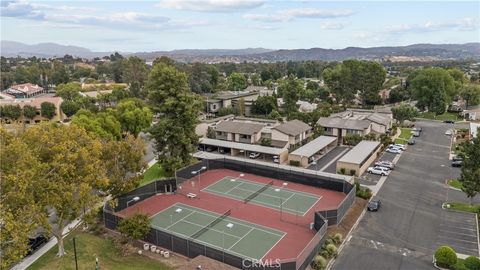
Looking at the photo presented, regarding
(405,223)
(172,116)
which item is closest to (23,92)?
(172,116)

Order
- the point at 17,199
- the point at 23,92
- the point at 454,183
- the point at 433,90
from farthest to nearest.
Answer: the point at 23,92 < the point at 433,90 < the point at 454,183 < the point at 17,199

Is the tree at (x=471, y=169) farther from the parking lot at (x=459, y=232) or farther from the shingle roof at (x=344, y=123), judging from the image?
the shingle roof at (x=344, y=123)

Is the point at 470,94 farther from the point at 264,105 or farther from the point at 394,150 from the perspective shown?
the point at 264,105

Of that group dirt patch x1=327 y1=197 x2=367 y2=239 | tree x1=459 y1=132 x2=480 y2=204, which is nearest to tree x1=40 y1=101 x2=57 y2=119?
dirt patch x1=327 y1=197 x2=367 y2=239

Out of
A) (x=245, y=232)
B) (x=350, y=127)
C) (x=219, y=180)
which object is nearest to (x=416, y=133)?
(x=350, y=127)

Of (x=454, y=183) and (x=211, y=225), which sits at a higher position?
(x=454, y=183)

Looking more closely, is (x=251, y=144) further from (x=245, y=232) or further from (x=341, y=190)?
(x=245, y=232)
